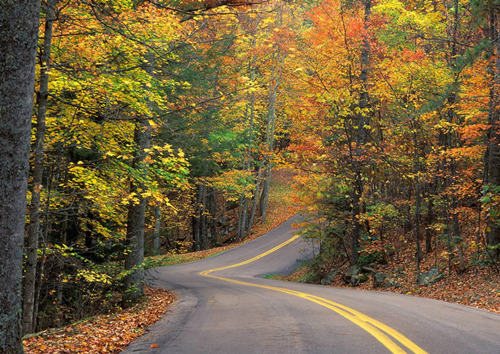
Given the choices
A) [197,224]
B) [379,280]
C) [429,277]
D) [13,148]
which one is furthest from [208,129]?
[197,224]

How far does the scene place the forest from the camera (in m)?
7.46

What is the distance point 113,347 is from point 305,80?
592 inches

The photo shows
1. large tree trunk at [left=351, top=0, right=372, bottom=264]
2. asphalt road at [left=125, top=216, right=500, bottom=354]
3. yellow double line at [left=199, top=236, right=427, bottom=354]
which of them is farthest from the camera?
large tree trunk at [left=351, top=0, right=372, bottom=264]

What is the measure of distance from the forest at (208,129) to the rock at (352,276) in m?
0.07

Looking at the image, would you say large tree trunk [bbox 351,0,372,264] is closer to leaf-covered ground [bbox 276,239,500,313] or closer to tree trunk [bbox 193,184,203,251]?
leaf-covered ground [bbox 276,239,500,313]

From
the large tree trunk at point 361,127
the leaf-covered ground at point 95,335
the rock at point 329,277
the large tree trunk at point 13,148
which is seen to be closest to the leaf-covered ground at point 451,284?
the rock at point 329,277

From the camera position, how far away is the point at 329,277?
20203mm

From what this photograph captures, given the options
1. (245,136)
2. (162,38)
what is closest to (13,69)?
(162,38)

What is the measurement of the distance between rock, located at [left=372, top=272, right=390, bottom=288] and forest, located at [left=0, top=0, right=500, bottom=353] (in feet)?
0.18

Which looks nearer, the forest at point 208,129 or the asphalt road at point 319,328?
the asphalt road at point 319,328

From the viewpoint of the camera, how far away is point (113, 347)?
6.06 metres

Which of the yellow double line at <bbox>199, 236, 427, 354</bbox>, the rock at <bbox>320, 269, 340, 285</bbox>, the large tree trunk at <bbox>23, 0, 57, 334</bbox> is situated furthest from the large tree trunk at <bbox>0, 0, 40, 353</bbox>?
the rock at <bbox>320, 269, 340, 285</bbox>

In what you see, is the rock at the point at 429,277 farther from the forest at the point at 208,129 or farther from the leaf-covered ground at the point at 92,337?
the leaf-covered ground at the point at 92,337

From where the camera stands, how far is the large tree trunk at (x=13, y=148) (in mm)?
4309
